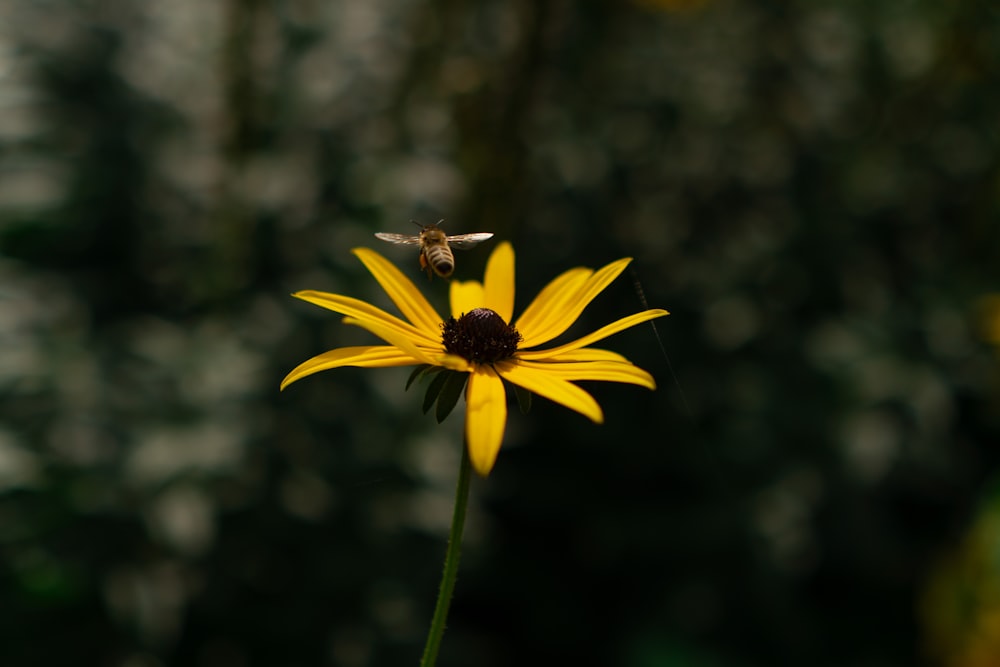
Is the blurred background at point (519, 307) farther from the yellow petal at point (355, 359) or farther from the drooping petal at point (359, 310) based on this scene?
the yellow petal at point (355, 359)

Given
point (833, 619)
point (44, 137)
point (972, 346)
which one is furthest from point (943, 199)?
point (44, 137)

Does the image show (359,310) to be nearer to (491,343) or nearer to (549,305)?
(491,343)

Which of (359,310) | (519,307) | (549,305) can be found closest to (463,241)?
(549,305)

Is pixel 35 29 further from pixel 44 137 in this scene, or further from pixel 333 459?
pixel 333 459

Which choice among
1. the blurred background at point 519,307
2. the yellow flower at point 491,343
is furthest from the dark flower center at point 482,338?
the blurred background at point 519,307

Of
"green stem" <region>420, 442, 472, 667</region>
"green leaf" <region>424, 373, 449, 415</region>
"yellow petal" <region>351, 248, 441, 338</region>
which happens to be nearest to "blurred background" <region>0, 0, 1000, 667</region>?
"yellow petal" <region>351, 248, 441, 338</region>

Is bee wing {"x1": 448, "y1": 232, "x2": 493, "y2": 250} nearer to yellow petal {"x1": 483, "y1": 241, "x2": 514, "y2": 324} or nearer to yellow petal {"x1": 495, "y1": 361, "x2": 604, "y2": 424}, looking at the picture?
yellow petal {"x1": 483, "y1": 241, "x2": 514, "y2": 324}
